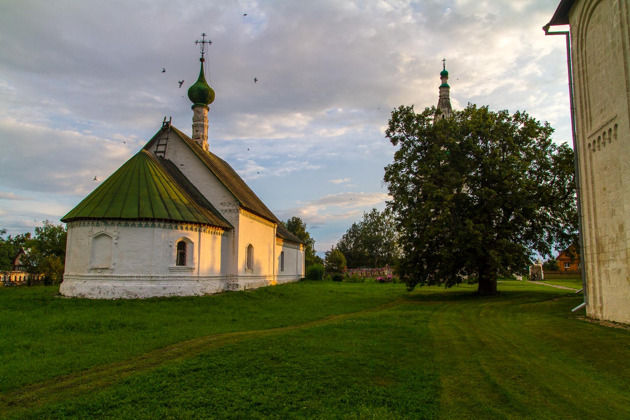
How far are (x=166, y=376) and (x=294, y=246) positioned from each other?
109ft

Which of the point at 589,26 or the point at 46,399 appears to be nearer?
the point at 46,399

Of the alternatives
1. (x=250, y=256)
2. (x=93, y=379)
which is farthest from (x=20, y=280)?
(x=93, y=379)

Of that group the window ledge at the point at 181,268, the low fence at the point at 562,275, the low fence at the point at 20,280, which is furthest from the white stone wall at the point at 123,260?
the low fence at the point at 562,275

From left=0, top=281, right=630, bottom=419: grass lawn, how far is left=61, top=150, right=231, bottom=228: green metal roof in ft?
21.0

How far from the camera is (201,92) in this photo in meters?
30.6

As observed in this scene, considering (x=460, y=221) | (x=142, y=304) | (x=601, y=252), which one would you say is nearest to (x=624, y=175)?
(x=601, y=252)

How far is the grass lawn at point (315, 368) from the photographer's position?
6070 mm

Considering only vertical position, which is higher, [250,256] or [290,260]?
[250,256]

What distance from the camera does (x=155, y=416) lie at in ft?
19.1

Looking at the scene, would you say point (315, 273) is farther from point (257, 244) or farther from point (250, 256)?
point (250, 256)

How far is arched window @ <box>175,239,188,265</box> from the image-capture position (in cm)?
2103

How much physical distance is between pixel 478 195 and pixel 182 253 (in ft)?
52.0

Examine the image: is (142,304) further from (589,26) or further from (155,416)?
(589,26)

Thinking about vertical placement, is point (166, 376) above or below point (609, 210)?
below
